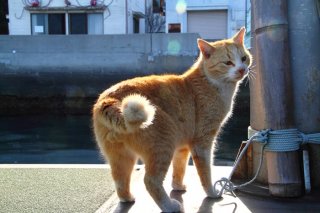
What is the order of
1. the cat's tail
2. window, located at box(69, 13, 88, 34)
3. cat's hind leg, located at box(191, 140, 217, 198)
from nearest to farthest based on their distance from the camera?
the cat's tail < cat's hind leg, located at box(191, 140, 217, 198) < window, located at box(69, 13, 88, 34)

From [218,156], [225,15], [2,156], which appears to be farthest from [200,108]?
[225,15]

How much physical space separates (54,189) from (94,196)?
17.0 inches

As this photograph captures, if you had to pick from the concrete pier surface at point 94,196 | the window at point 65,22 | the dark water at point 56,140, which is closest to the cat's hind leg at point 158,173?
the concrete pier surface at point 94,196

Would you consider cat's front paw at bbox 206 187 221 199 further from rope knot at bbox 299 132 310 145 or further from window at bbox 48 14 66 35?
window at bbox 48 14 66 35

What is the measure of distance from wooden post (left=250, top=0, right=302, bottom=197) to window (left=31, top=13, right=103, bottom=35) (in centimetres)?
2065

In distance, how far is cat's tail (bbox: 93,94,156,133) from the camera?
7.83 ft

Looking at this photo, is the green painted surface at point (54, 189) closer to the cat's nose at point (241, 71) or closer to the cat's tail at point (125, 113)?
the cat's tail at point (125, 113)

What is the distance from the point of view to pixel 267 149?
296 cm

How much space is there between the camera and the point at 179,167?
130 inches

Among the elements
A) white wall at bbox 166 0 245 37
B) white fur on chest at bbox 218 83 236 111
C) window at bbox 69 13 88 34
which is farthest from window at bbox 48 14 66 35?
white fur on chest at bbox 218 83 236 111

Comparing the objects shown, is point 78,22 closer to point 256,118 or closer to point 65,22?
point 65,22

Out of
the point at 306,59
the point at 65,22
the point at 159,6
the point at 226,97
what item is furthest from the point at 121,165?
the point at 159,6

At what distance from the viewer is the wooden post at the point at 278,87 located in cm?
286

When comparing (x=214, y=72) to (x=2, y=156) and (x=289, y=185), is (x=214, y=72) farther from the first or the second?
(x=2, y=156)
